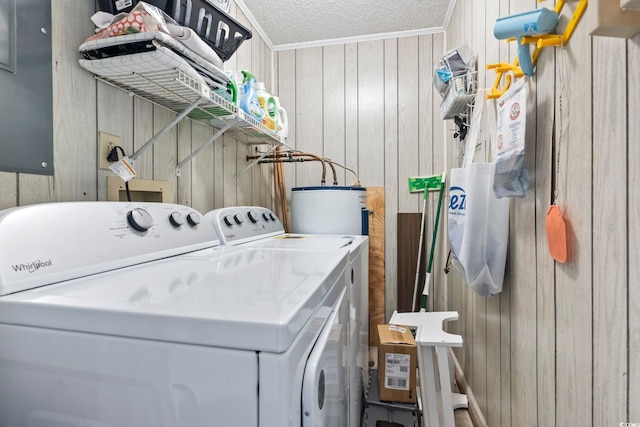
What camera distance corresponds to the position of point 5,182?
0.83m

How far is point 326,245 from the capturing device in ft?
4.51

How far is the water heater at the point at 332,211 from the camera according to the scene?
2.05m

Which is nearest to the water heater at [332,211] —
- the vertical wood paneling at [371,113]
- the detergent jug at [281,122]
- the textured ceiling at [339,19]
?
the detergent jug at [281,122]

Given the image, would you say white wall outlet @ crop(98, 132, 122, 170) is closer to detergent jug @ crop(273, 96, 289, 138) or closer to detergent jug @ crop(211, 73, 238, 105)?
detergent jug @ crop(211, 73, 238, 105)

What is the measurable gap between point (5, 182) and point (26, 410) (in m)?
0.59

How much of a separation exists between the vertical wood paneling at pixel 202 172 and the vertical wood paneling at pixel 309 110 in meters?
1.08

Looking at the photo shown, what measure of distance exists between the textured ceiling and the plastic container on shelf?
1035 millimetres

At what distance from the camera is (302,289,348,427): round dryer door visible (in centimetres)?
50

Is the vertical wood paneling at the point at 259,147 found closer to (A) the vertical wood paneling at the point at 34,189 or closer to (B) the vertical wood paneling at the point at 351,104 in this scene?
(B) the vertical wood paneling at the point at 351,104

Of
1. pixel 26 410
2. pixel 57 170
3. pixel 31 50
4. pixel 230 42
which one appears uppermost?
pixel 230 42

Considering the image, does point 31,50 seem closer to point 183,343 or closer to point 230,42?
point 230,42

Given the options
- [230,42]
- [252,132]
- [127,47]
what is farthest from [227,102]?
[252,132]

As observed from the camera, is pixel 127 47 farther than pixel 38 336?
Yes

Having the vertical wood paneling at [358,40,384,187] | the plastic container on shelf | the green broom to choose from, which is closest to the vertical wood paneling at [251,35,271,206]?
the vertical wood paneling at [358,40,384,187]
